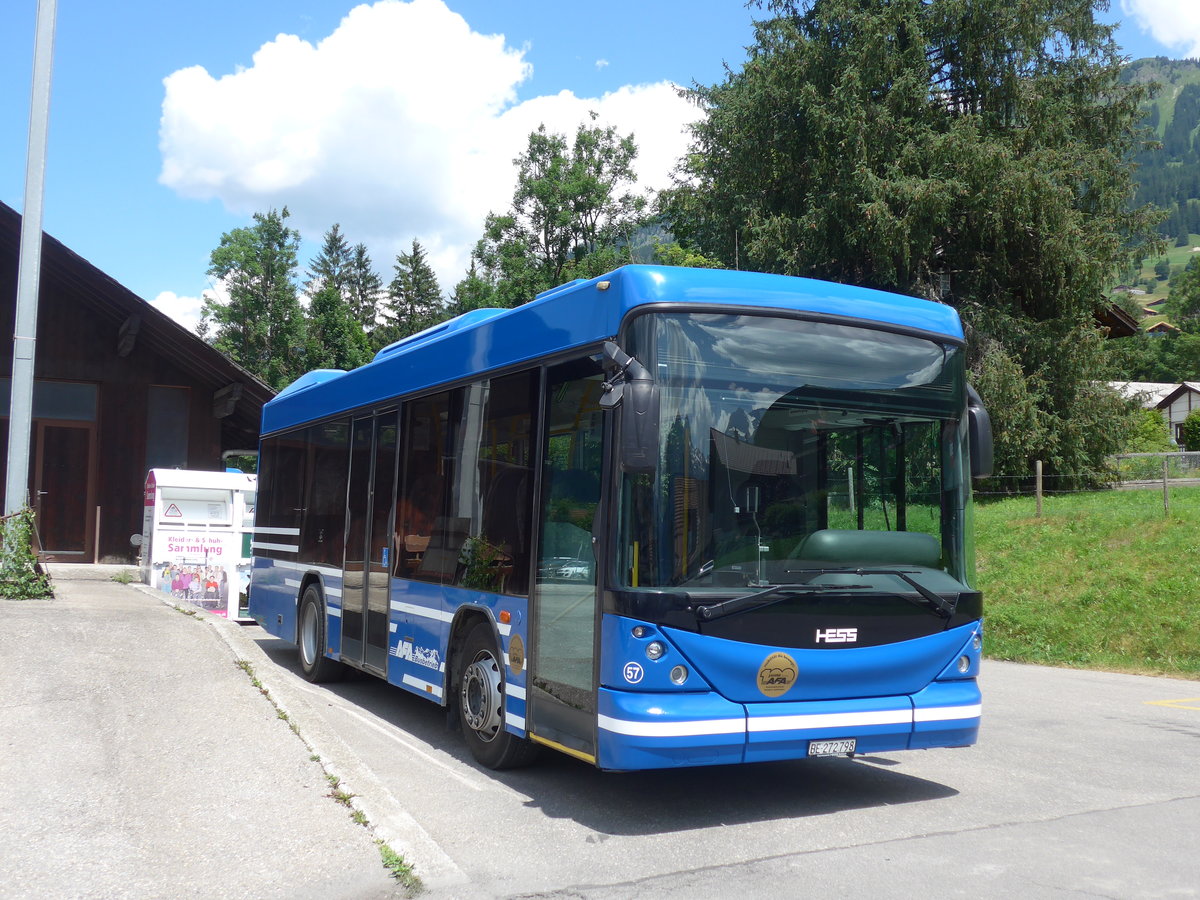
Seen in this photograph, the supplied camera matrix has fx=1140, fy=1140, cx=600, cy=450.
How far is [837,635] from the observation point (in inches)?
239

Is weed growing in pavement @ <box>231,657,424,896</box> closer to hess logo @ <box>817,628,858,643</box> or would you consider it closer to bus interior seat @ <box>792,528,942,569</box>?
hess logo @ <box>817,628,858,643</box>

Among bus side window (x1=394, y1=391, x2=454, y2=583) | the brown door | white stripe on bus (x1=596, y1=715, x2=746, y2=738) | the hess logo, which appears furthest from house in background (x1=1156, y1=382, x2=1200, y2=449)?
white stripe on bus (x1=596, y1=715, x2=746, y2=738)

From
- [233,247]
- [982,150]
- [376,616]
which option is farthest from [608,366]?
[233,247]

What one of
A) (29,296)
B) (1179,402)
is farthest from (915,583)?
(1179,402)

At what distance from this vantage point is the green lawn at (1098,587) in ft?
48.9

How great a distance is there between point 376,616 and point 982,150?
23040mm

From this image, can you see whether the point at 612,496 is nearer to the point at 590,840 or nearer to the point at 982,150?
the point at 590,840

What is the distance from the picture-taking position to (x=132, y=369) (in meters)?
23.7

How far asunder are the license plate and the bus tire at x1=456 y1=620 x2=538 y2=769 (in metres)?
1.87

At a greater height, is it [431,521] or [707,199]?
[707,199]

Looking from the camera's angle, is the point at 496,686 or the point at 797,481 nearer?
the point at 797,481

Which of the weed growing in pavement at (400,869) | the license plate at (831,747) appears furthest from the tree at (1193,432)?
the weed growing in pavement at (400,869)

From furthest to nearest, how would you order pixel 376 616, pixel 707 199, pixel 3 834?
1. pixel 707 199
2. pixel 376 616
3. pixel 3 834

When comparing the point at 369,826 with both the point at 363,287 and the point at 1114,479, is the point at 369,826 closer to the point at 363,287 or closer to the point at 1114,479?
the point at 1114,479
